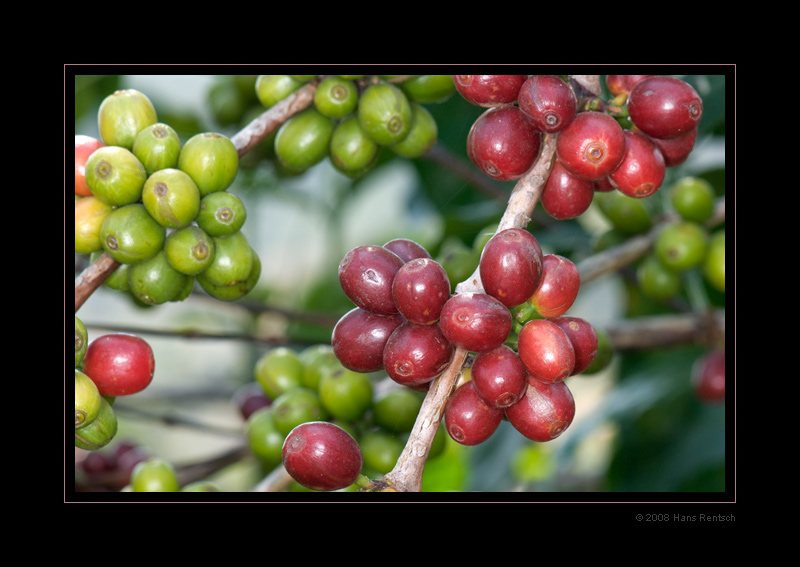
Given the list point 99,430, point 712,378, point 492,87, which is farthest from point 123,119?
point 712,378

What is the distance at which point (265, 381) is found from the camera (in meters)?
2.44

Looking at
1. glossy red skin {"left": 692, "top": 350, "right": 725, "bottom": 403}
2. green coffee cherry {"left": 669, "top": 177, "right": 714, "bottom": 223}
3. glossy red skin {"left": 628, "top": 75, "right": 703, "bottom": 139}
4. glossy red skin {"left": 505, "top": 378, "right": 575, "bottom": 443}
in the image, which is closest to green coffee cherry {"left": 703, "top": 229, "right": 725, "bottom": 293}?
green coffee cherry {"left": 669, "top": 177, "right": 714, "bottom": 223}

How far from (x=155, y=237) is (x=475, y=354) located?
777 mm

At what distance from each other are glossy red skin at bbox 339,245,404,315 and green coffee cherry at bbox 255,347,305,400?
0.99m

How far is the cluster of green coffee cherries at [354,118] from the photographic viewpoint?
1968 mm

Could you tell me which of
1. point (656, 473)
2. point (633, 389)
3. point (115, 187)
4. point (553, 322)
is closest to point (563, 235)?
point (633, 389)

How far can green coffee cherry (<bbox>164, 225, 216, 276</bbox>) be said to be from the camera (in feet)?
5.65

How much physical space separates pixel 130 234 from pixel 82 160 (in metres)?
0.26

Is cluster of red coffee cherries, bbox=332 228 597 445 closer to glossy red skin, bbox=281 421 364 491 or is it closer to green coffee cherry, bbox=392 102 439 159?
glossy red skin, bbox=281 421 364 491

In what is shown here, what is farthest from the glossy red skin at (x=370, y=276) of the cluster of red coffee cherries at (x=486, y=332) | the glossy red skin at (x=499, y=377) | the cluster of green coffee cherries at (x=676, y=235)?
the cluster of green coffee cherries at (x=676, y=235)

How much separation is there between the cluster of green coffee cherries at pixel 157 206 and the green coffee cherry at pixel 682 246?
1.71m

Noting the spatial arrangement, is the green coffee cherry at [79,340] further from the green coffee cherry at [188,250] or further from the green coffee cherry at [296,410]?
the green coffee cherry at [296,410]

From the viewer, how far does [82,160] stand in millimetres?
1768
